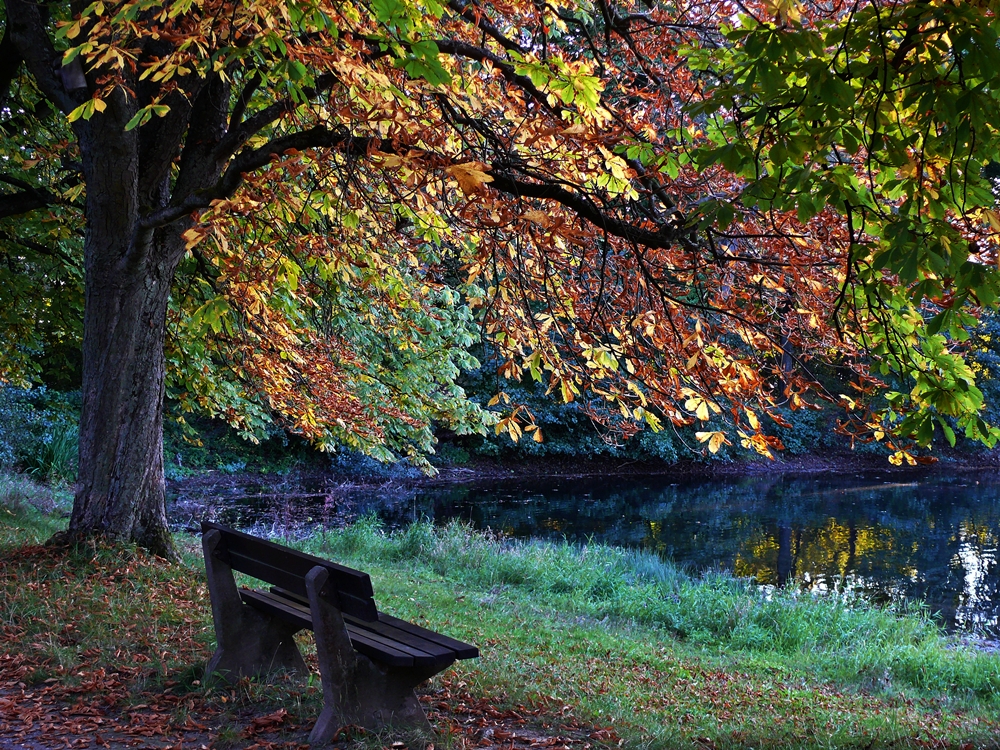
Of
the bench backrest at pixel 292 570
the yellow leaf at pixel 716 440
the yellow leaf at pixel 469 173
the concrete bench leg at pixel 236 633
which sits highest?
the yellow leaf at pixel 469 173

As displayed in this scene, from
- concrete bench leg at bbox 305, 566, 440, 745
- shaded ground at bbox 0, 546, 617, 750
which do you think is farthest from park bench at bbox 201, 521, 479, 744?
shaded ground at bbox 0, 546, 617, 750

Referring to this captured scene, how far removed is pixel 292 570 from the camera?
4234 mm

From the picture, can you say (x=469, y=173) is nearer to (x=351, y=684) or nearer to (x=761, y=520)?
(x=351, y=684)

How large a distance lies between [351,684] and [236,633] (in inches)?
42.7

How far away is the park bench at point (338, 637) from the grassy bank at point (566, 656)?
0.23 metres

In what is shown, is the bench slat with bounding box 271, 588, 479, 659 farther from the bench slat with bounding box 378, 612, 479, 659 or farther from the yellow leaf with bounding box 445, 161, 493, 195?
the yellow leaf with bounding box 445, 161, 493, 195

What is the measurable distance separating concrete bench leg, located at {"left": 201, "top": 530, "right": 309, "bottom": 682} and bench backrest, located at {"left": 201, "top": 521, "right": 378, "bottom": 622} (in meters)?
0.07

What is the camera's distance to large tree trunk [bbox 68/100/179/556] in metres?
7.12

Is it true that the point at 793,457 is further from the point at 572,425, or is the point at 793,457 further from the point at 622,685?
the point at 622,685

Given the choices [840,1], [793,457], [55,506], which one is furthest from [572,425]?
[840,1]

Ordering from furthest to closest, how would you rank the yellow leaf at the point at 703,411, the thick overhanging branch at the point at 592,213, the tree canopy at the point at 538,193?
1. the thick overhanging branch at the point at 592,213
2. the yellow leaf at the point at 703,411
3. the tree canopy at the point at 538,193

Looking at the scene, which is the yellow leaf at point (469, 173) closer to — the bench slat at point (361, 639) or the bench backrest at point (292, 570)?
the bench backrest at point (292, 570)

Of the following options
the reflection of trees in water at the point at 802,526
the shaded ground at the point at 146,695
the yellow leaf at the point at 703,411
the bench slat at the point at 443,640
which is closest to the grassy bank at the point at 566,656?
the shaded ground at the point at 146,695

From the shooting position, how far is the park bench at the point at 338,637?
3.92m
